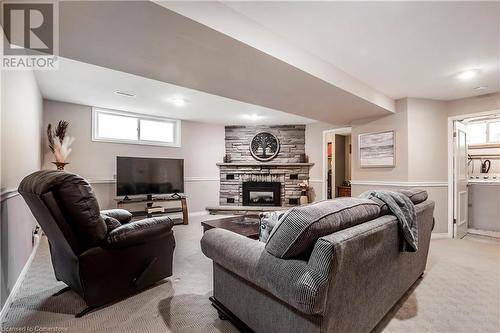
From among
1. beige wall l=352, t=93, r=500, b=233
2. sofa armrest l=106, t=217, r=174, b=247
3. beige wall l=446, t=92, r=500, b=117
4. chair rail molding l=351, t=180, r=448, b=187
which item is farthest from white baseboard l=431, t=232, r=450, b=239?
sofa armrest l=106, t=217, r=174, b=247

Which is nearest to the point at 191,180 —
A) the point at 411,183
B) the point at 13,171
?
the point at 13,171

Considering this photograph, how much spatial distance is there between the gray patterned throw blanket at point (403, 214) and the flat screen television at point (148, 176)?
168 inches

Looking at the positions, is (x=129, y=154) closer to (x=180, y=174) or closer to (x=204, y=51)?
(x=180, y=174)

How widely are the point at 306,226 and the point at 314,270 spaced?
0.20 meters

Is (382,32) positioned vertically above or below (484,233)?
above

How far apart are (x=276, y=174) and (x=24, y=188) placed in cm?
513

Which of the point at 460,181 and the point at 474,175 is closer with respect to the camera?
the point at 460,181

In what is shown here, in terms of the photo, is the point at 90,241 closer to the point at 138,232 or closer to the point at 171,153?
the point at 138,232

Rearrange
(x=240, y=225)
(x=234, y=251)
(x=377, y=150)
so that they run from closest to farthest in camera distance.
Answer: (x=234, y=251) < (x=240, y=225) < (x=377, y=150)

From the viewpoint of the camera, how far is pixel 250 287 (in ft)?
4.79

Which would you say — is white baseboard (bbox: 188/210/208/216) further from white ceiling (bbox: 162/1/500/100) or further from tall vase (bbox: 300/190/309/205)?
→ white ceiling (bbox: 162/1/500/100)

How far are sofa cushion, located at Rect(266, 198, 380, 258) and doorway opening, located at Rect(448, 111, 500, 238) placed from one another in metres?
3.88

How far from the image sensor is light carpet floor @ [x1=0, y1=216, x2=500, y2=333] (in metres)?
1.70

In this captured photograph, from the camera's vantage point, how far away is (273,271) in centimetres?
121
